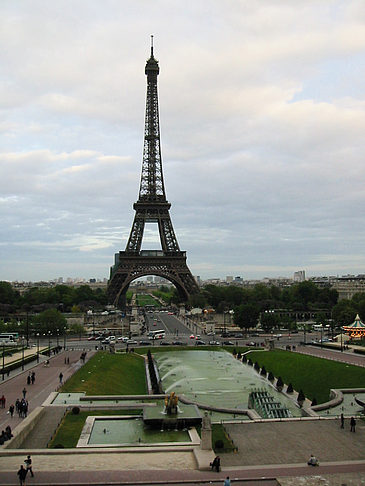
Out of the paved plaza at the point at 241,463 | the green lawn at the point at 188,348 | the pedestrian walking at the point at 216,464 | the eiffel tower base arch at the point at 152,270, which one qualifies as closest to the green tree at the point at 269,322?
the green lawn at the point at 188,348

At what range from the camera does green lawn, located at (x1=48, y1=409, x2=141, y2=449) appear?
80.2 feet

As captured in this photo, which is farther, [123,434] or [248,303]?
[248,303]

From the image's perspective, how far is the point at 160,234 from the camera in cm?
11312

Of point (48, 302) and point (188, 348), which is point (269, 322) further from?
point (48, 302)

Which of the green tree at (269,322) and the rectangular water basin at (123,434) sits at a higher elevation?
the green tree at (269,322)

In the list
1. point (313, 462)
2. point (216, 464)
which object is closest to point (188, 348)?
point (313, 462)

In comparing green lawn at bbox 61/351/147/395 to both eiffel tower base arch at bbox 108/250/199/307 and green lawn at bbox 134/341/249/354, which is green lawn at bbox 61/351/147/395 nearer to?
green lawn at bbox 134/341/249/354

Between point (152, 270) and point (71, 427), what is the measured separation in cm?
8180

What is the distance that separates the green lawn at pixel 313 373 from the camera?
133 ft

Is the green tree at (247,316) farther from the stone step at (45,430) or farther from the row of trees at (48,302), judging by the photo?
the stone step at (45,430)

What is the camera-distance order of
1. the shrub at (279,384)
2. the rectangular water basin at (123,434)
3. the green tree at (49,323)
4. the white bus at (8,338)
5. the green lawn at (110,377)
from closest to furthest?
the rectangular water basin at (123,434)
the green lawn at (110,377)
the shrub at (279,384)
the white bus at (8,338)
the green tree at (49,323)

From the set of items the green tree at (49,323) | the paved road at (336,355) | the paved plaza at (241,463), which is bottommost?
the paved plaza at (241,463)

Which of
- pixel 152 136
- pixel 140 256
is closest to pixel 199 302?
pixel 140 256

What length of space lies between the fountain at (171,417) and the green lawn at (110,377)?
10.4 meters
